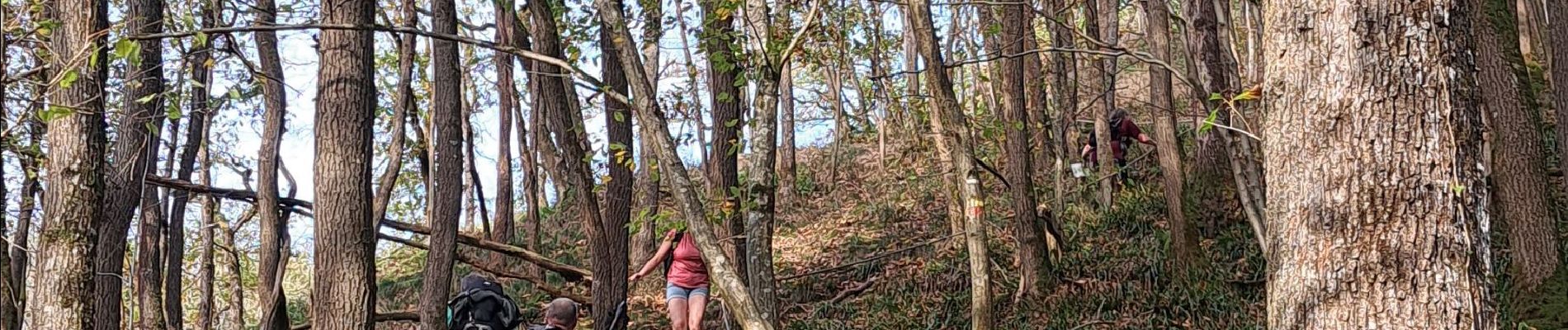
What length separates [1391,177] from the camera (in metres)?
4.25

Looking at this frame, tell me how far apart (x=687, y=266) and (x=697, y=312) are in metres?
0.38

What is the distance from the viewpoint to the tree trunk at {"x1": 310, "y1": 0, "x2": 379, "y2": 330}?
830 cm

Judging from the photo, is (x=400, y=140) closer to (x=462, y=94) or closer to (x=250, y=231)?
(x=462, y=94)

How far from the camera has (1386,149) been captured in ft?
14.0

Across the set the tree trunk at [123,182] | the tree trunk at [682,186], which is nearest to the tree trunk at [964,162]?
the tree trunk at [682,186]

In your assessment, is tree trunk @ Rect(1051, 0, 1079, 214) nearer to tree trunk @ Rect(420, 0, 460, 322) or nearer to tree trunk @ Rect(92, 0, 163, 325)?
tree trunk @ Rect(420, 0, 460, 322)

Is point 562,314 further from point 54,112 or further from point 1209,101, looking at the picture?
point 1209,101

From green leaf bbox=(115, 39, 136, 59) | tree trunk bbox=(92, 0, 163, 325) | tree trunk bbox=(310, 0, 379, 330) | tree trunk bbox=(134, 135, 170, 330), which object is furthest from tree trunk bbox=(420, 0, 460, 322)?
green leaf bbox=(115, 39, 136, 59)

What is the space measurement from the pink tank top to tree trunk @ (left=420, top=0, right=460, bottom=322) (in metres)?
3.14

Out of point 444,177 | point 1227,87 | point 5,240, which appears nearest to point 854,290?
point 444,177

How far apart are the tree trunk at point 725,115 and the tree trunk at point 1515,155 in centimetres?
588

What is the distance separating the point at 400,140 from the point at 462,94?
11.2m

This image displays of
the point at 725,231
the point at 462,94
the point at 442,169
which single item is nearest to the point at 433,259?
the point at 442,169

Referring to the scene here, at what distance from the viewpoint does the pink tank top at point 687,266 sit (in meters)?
9.82
